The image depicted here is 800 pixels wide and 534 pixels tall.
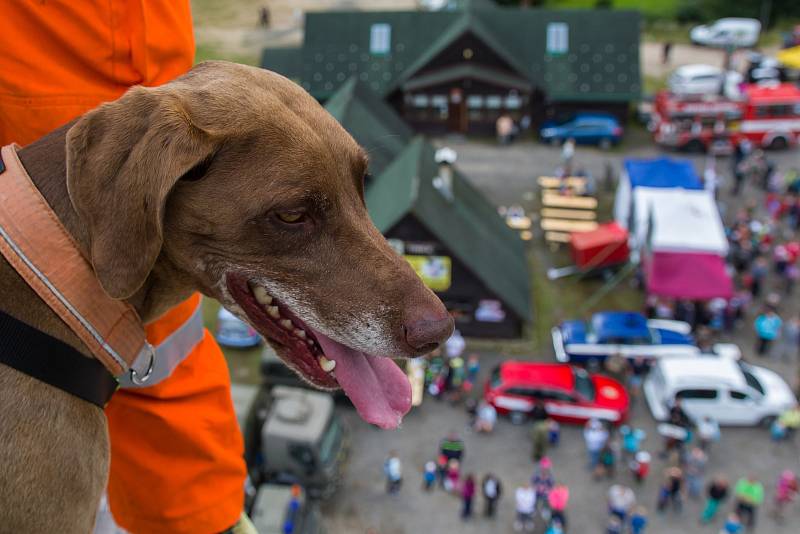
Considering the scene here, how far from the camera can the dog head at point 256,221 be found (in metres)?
2.62

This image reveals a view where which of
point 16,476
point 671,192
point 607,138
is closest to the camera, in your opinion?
point 16,476

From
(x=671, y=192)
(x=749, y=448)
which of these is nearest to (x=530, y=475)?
(x=749, y=448)

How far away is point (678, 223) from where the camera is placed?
22.4 metres

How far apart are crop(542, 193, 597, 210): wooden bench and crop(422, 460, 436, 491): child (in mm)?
13572

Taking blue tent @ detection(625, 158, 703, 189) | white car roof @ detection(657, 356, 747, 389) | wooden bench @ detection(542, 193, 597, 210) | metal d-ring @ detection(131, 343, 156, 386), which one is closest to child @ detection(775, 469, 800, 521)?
white car roof @ detection(657, 356, 747, 389)

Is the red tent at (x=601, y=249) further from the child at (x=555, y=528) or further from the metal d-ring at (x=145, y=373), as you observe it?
the metal d-ring at (x=145, y=373)

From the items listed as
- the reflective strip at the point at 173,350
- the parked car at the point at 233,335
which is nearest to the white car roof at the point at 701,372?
the parked car at the point at 233,335

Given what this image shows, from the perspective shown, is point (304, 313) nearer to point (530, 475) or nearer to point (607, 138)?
point (530, 475)

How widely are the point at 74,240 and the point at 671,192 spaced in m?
22.9

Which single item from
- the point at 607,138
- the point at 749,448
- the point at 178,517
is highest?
the point at 178,517

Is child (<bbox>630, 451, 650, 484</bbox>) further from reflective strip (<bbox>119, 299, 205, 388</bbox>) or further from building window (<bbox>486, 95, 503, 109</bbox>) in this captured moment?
building window (<bbox>486, 95, 503, 109</bbox>)

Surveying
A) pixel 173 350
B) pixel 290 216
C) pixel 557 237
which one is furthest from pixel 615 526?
pixel 290 216

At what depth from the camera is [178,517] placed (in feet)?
12.7

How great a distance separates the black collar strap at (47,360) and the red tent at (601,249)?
22283mm
